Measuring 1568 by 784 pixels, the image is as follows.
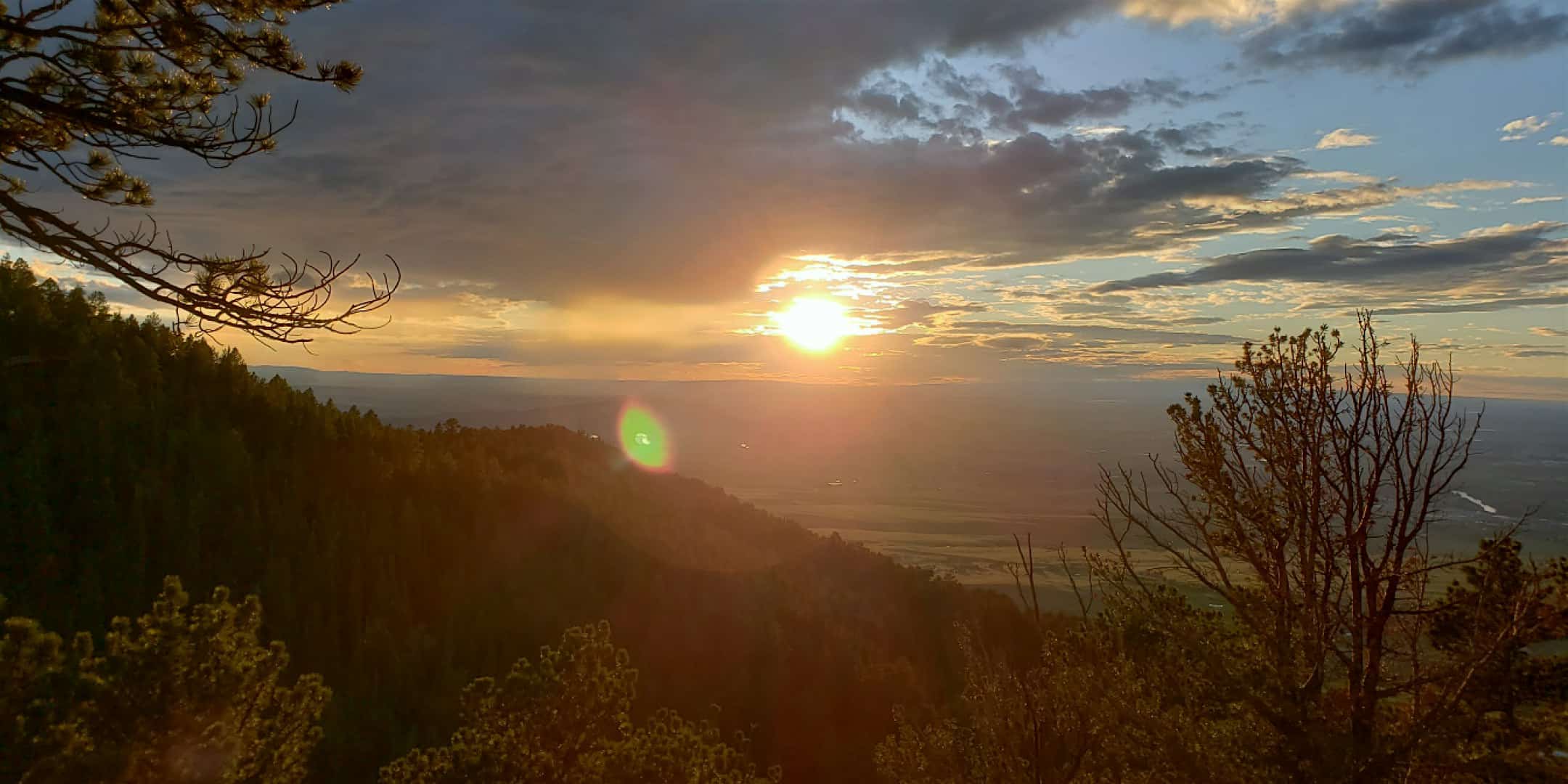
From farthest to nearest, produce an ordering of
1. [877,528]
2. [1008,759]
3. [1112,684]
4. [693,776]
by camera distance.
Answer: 1. [877,528]
2. [693,776]
3. [1008,759]
4. [1112,684]

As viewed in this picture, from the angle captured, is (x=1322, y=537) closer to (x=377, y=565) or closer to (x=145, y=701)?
(x=145, y=701)

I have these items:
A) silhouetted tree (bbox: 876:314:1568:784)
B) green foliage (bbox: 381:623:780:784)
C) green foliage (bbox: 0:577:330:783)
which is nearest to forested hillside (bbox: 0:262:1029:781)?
green foliage (bbox: 381:623:780:784)

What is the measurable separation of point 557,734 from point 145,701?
5012 millimetres

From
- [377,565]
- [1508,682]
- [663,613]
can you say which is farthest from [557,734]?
[663,613]

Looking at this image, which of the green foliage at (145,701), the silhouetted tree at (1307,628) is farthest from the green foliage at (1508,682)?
the green foliage at (145,701)

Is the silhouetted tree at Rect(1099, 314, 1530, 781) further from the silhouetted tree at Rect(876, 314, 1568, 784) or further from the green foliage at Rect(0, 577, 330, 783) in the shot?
the green foliage at Rect(0, 577, 330, 783)

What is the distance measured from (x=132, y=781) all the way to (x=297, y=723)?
7.29 ft

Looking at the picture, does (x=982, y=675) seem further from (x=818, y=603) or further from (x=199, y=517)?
(x=818, y=603)

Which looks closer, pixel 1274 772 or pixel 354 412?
pixel 1274 772

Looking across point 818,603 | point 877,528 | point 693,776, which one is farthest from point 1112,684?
point 877,528

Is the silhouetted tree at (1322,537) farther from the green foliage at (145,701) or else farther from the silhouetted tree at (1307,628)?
the green foliage at (145,701)

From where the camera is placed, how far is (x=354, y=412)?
→ 197 feet

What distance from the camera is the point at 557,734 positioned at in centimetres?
1212

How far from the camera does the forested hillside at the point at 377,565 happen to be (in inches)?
1479
